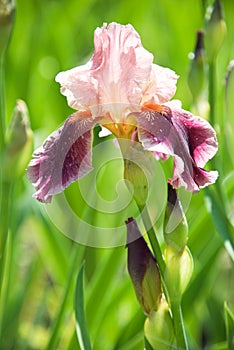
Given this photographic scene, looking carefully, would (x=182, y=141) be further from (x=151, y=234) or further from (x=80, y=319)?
(x=80, y=319)

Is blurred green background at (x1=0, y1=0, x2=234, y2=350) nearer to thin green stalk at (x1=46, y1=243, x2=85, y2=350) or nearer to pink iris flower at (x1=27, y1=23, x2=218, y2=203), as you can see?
thin green stalk at (x1=46, y1=243, x2=85, y2=350)

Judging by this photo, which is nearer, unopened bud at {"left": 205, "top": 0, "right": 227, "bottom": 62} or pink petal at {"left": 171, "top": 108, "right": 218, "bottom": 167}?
pink petal at {"left": 171, "top": 108, "right": 218, "bottom": 167}

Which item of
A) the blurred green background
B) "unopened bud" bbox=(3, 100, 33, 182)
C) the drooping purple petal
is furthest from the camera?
the blurred green background

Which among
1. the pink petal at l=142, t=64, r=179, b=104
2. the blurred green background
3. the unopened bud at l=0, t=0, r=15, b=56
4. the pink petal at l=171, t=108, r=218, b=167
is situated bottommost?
the blurred green background

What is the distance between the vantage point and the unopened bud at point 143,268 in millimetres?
826

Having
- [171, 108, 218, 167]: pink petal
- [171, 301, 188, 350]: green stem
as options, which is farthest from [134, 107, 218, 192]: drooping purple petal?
[171, 301, 188, 350]: green stem

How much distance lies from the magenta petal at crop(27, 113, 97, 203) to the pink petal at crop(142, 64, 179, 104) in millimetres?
67

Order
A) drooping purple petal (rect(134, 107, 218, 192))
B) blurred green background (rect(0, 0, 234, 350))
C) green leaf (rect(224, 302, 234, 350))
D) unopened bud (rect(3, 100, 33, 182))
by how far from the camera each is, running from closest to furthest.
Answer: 1. drooping purple petal (rect(134, 107, 218, 192))
2. green leaf (rect(224, 302, 234, 350))
3. unopened bud (rect(3, 100, 33, 182))
4. blurred green background (rect(0, 0, 234, 350))

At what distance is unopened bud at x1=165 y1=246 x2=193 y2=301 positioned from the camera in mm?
826

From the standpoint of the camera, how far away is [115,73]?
2.67 feet

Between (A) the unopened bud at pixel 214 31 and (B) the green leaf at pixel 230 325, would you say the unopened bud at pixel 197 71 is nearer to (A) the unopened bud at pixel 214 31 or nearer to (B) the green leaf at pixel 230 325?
(A) the unopened bud at pixel 214 31

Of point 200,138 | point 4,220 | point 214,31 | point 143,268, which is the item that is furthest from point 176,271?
point 214,31

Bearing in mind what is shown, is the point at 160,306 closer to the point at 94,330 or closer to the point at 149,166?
the point at 149,166

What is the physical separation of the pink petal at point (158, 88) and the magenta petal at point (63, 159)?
0.07 meters
